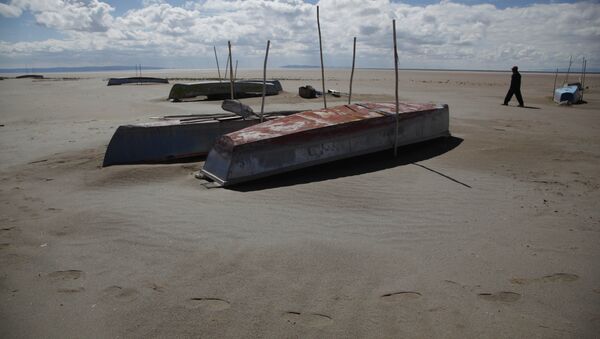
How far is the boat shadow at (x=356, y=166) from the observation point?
522cm

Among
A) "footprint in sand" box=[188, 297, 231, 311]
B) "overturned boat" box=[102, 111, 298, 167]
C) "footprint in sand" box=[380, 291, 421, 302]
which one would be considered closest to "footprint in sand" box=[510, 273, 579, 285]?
"footprint in sand" box=[380, 291, 421, 302]

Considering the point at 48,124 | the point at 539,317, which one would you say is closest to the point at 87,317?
the point at 539,317

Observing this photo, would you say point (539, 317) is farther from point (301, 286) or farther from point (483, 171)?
point (483, 171)

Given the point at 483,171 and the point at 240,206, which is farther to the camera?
the point at 483,171

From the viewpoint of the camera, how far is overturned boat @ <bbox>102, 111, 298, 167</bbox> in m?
6.26

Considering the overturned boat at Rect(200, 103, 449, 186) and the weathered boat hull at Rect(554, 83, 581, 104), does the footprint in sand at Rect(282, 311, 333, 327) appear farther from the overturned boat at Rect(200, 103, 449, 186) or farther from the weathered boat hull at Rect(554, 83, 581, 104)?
the weathered boat hull at Rect(554, 83, 581, 104)

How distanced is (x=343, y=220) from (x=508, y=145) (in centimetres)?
472

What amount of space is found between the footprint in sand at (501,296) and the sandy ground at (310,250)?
0.01 meters

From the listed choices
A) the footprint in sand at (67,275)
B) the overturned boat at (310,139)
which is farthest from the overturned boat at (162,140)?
the footprint in sand at (67,275)

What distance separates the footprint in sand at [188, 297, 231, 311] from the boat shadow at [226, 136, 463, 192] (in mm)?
2287

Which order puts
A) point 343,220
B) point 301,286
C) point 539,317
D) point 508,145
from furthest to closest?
point 508,145, point 343,220, point 301,286, point 539,317

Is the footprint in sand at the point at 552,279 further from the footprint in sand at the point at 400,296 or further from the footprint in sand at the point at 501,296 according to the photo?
the footprint in sand at the point at 400,296

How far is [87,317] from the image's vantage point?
102 inches

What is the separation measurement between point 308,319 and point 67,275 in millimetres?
1911
